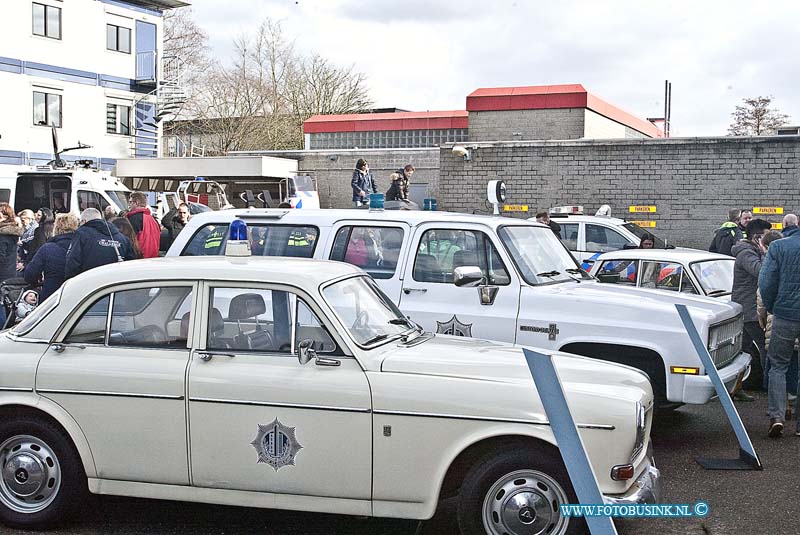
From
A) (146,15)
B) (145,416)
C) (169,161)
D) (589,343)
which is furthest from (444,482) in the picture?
(146,15)

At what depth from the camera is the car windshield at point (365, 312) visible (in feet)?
18.4

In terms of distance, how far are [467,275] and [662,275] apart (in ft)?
13.7

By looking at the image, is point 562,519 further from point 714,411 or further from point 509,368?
point 714,411

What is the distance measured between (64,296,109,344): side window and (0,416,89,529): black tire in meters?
0.54

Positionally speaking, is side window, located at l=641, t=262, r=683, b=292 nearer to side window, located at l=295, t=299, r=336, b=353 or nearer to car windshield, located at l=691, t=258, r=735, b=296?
car windshield, located at l=691, t=258, r=735, b=296

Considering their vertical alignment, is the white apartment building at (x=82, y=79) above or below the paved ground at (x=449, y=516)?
above

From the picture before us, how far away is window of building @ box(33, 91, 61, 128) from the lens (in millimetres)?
34250

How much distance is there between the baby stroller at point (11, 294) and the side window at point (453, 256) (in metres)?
4.46

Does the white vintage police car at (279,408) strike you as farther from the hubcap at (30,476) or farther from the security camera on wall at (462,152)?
the security camera on wall at (462,152)

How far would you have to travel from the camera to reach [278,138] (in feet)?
159

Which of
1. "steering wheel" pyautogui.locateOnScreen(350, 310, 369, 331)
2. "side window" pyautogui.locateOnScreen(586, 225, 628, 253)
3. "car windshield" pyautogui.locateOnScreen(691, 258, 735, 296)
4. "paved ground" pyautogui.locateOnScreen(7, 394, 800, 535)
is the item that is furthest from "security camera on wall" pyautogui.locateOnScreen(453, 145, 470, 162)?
"steering wheel" pyautogui.locateOnScreen(350, 310, 369, 331)

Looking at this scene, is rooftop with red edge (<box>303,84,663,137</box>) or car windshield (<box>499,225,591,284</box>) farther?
rooftop with red edge (<box>303,84,663,137</box>)

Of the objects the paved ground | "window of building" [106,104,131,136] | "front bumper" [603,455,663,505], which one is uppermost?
"window of building" [106,104,131,136]

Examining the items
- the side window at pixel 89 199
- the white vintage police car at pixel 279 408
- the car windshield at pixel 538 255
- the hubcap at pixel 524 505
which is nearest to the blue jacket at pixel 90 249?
the white vintage police car at pixel 279 408
